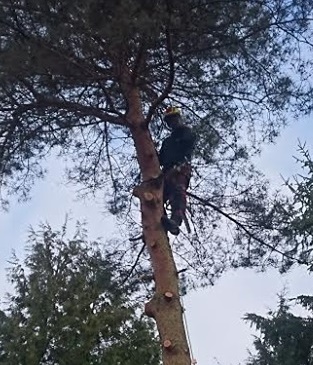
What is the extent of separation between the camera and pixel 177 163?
272 inches

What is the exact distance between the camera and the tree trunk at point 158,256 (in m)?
5.93

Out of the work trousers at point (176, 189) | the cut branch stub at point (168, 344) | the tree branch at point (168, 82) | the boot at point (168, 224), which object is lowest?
the cut branch stub at point (168, 344)

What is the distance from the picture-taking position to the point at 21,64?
6488 mm

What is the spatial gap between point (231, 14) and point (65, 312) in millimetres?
5262

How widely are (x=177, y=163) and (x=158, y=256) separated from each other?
974 millimetres

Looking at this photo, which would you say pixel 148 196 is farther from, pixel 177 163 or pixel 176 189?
pixel 177 163

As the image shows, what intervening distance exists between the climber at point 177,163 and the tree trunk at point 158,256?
14 cm

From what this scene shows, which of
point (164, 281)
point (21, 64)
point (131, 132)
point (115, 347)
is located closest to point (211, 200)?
point (131, 132)

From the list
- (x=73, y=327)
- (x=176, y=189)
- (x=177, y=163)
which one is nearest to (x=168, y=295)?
(x=176, y=189)

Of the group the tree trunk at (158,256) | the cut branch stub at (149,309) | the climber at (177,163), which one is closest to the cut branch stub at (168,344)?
A: the tree trunk at (158,256)

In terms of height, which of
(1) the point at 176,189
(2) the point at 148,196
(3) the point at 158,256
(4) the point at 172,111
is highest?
(4) the point at 172,111

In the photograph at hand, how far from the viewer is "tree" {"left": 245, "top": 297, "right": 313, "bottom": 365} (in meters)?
10.7

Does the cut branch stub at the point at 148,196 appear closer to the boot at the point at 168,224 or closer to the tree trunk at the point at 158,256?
the tree trunk at the point at 158,256

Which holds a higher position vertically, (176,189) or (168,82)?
(168,82)
